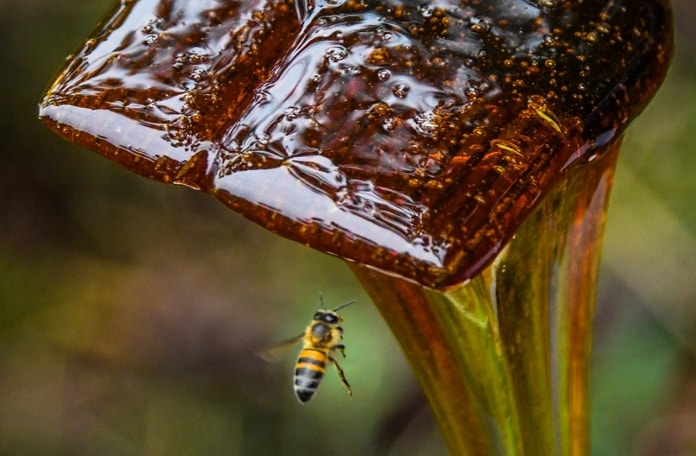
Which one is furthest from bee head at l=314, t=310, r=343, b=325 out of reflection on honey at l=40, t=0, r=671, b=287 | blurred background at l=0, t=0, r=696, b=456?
blurred background at l=0, t=0, r=696, b=456

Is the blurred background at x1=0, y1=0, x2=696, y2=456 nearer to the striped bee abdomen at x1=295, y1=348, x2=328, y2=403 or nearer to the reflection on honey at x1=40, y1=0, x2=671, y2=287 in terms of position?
the striped bee abdomen at x1=295, y1=348, x2=328, y2=403

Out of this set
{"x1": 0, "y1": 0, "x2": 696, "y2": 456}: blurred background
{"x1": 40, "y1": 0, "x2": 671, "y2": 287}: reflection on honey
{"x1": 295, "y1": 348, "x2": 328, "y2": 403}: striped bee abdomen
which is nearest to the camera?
{"x1": 40, "y1": 0, "x2": 671, "y2": 287}: reflection on honey

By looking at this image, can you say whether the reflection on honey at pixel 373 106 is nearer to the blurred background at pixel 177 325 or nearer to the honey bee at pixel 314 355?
the honey bee at pixel 314 355

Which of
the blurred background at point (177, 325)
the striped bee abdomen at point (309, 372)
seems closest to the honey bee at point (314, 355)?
the striped bee abdomen at point (309, 372)

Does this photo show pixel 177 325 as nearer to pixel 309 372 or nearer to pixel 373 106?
pixel 309 372

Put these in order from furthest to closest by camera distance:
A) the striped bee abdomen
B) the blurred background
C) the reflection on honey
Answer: the blurred background, the striped bee abdomen, the reflection on honey

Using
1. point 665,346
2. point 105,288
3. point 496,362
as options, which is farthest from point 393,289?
point 105,288

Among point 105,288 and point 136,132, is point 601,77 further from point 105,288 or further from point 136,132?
point 105,288
